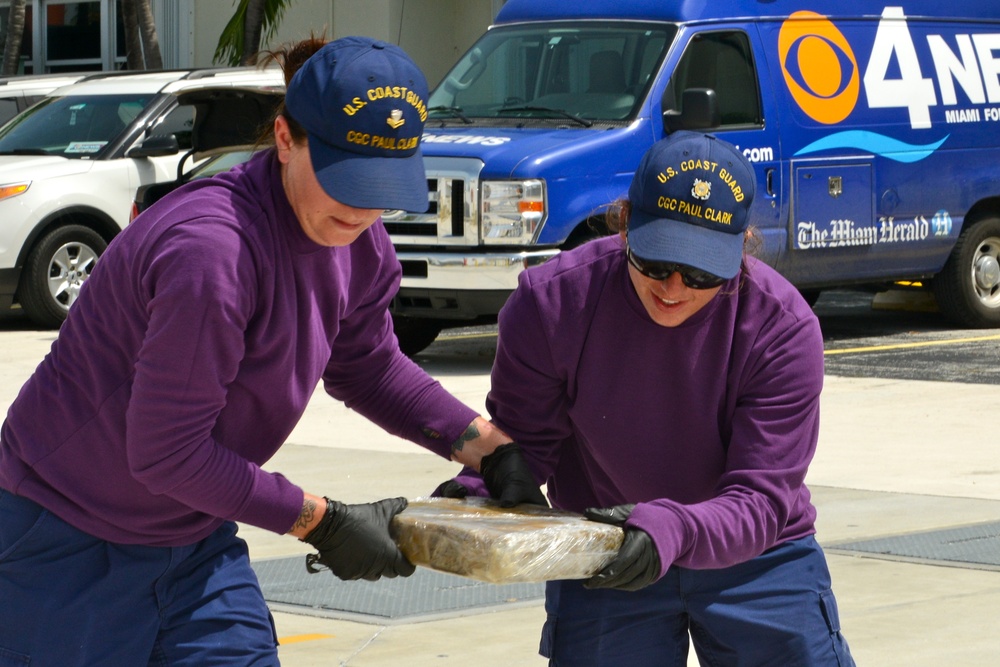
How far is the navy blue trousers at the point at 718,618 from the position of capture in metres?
3.19

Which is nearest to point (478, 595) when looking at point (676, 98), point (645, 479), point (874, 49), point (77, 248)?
point (645, 479)

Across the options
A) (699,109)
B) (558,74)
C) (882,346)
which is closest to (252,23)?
(558,74)

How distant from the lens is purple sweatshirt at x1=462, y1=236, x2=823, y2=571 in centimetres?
311

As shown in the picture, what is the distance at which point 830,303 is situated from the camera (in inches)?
588

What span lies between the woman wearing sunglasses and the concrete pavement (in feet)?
5.26

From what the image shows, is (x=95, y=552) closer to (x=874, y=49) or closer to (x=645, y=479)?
(x=645, y=479)

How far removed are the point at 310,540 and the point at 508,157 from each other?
286 inches

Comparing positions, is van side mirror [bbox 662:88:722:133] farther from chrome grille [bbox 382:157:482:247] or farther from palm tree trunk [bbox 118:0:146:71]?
palm tree trunk [bbox 118:0:146:71]

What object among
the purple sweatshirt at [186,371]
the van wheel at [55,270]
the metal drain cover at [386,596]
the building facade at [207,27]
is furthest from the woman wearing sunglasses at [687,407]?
the building facade at [207,27]

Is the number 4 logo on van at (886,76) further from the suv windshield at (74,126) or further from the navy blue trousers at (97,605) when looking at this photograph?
the navy blue trousers at (97,605)

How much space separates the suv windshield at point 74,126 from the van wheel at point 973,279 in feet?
21.7

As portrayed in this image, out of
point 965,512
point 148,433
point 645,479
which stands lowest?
point 965,512

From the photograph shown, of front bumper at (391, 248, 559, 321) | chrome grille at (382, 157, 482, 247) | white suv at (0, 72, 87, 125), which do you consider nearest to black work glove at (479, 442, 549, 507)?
front bumper at (391, 248, 559, 321)

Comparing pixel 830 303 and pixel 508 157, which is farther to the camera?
pixel 830 303
